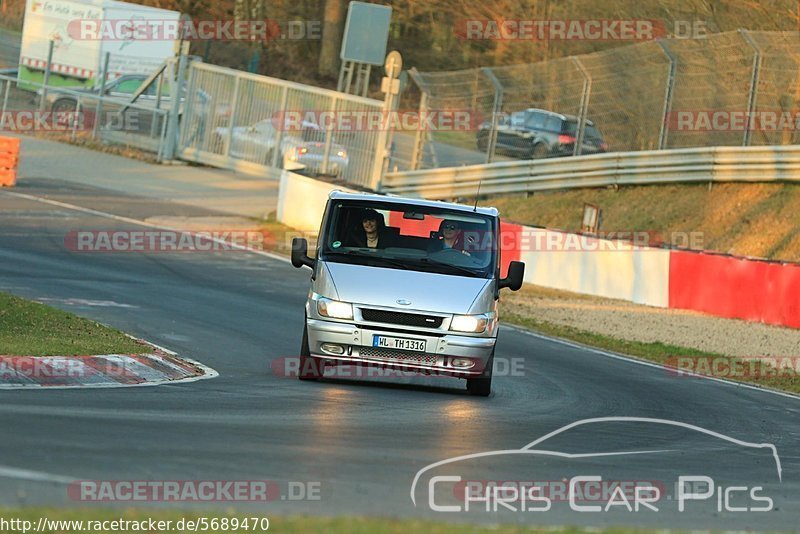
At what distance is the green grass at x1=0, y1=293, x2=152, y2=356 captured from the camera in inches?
481

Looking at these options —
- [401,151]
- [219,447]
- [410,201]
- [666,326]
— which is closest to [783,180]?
[666,326]

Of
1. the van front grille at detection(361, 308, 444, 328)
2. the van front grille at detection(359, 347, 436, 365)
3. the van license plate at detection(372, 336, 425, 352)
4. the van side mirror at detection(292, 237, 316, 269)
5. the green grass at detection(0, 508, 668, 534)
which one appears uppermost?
the van side mirror at detection(292, 237, 316, 269)

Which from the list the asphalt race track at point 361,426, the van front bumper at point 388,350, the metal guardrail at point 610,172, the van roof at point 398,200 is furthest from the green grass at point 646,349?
the metal guardrail at point 610,172

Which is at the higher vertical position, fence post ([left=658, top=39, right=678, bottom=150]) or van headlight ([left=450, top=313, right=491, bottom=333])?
fence post ([left=658, top=39, right=678, bottom=150])

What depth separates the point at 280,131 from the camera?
37.6m

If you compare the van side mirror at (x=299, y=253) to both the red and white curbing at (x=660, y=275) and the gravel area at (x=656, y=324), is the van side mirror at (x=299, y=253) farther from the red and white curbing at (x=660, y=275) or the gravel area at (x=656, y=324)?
the red and white curbing at (x=660, y=275)

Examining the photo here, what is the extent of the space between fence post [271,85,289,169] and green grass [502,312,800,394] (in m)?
17.1

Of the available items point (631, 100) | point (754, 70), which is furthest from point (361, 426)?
point (631, 100)

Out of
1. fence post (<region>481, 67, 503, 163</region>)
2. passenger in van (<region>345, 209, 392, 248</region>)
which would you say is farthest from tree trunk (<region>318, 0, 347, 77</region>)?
passenger in van (<region>345, 209, 392, 248</region>)

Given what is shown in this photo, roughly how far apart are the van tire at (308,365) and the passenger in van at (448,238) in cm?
141

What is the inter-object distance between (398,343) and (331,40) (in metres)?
45.2

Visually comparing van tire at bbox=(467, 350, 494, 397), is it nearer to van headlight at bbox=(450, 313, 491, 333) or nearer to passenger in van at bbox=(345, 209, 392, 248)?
van headlight at bbox=(450, 313, 491, 333)

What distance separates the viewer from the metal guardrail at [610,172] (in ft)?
93.1

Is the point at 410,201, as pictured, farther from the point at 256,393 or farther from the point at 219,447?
the point at 219,447
